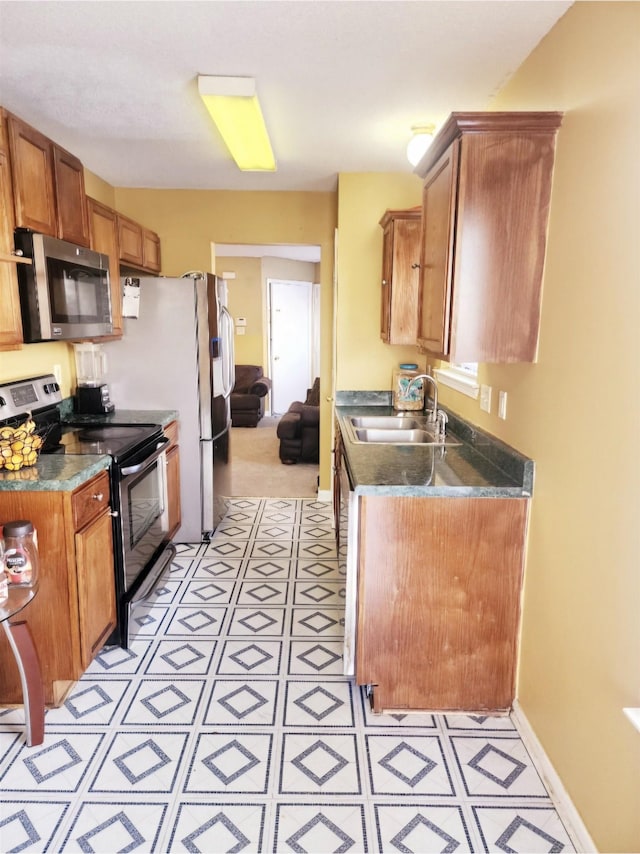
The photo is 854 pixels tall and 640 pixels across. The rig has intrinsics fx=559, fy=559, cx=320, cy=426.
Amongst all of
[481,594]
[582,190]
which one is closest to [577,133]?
[582,190]

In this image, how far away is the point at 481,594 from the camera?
206 centimetres

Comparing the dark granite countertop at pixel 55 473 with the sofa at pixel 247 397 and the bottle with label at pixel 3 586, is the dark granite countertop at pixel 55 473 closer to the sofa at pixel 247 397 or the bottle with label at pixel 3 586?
the bottle with label at pixel 3 586

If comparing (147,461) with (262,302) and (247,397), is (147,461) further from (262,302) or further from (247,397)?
(262,302)

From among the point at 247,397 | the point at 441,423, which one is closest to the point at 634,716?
the point at 441,423

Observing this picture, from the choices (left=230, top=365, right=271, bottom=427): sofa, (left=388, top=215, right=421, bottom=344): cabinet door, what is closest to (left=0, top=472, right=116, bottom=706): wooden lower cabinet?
(left=388, top=215, right=421, bottom=344): cabinet door

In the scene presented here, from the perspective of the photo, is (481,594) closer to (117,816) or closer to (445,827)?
(445,827)

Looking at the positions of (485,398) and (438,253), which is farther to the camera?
(485,398)

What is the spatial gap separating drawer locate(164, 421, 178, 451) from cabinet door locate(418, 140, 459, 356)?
5.40ft

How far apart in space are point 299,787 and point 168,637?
1.09m

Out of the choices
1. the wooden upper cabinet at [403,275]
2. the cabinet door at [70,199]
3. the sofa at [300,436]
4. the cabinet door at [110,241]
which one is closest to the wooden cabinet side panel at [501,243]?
the wooden upper cabinet at [403,275]

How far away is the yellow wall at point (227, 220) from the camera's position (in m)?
4.27

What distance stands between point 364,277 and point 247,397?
3.91m

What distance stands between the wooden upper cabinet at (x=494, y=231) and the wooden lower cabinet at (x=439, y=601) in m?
0.59

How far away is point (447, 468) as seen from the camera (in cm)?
225
